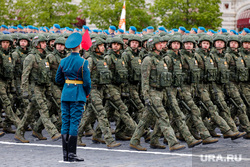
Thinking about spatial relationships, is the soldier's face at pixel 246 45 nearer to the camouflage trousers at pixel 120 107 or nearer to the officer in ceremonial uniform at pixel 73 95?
the camouflage trousers at pixel 120 107

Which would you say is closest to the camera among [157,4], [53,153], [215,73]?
[53,153]

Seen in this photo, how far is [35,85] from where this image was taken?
11.8 m

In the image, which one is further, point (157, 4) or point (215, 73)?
point (157, 4)

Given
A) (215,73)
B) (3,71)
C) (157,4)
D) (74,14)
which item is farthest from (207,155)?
(74,14)

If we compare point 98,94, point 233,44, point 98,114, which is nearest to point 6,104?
point 98,94

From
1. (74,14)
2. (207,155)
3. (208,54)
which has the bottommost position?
(207,155)

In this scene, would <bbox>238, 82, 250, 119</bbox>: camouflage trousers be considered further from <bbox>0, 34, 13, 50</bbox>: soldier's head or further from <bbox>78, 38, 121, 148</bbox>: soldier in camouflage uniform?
<bbox>0, 34, 13, 50</bbox>: soldier's head

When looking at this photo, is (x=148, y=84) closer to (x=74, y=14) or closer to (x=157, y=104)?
(x=157, y=104)

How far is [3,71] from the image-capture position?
12.8 meters

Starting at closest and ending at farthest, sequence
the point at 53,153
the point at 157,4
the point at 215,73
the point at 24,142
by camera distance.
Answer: the point at 53,153 < the point at 24,142 < the point at 215,73 < the point at 157,4

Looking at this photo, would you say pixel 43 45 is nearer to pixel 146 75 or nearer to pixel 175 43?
pixel 146 75

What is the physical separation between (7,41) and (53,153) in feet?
12.9

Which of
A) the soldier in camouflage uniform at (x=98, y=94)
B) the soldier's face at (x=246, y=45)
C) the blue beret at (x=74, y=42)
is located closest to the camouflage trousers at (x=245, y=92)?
the soldier's face at (x=246, y=45)

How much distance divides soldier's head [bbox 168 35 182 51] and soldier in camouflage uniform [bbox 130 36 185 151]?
22.0 inches
